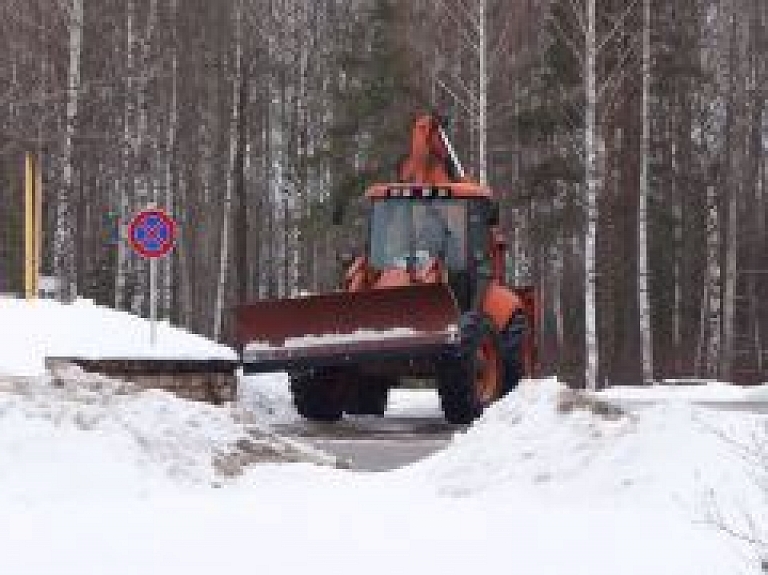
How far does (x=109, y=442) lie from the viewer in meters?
7.79

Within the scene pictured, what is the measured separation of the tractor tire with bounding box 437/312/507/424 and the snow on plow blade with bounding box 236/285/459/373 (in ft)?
1.21

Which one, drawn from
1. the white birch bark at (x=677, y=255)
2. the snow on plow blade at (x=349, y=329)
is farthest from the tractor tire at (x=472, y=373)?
the white birch bark at (x=677, y=255)

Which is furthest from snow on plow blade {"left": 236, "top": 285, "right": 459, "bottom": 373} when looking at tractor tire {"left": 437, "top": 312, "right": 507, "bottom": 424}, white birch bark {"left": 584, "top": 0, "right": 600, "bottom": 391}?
white birch bark {"left": 584, "top": 0, "right": 600, "bottom": 391}

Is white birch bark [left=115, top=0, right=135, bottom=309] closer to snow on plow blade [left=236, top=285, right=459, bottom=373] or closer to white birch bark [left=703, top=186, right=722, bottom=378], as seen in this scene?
white birch bark [left=703, top=186, right=722, bottom=378]

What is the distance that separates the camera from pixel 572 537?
21.5ft

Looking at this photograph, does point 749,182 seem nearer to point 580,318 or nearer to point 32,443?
point 580,318

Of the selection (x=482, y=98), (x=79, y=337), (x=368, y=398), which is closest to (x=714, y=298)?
(x=482, y=98)

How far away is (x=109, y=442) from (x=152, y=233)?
987 cm

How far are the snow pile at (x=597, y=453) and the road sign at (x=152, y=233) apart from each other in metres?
9.19

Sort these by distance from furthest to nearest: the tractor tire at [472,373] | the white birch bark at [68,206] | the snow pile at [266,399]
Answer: the white birch bark at [68,206] < the snow pile at [266,399] < the tractor tire at [472,373]

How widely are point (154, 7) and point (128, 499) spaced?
81.5 ft

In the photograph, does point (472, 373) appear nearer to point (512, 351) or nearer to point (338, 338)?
point (512, 351)

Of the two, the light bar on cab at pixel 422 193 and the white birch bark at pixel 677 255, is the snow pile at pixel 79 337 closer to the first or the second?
the light bar on cab at pixel 422 193

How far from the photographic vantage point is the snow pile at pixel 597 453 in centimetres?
701
